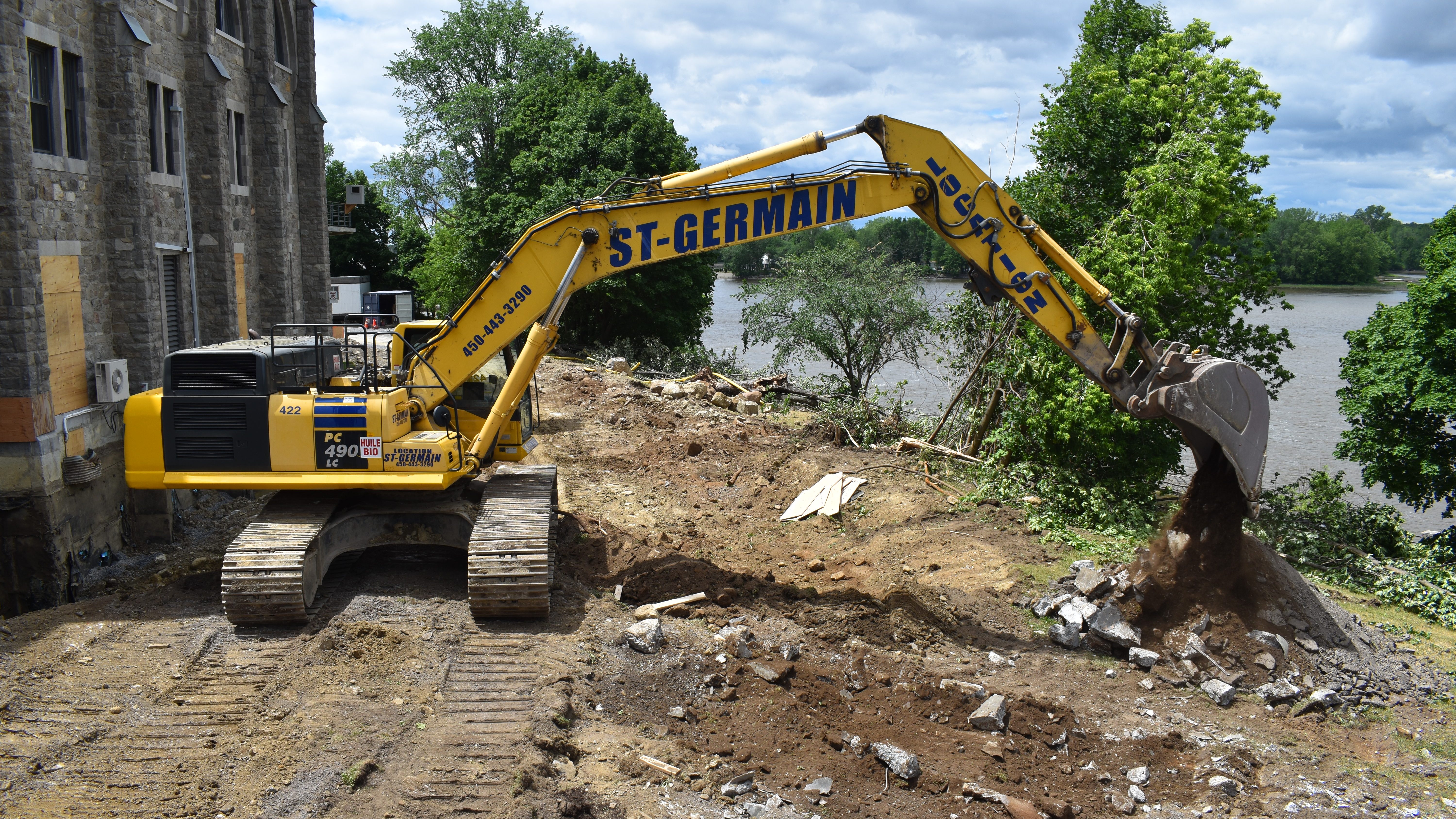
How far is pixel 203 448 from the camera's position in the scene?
9633 millimetres

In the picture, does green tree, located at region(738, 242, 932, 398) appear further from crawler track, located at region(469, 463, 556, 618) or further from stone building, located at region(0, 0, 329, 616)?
crawler track, located at region(469, 463, 556, 618)

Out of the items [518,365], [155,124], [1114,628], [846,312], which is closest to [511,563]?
[518,365]

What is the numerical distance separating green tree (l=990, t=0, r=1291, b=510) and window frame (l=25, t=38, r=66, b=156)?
1405 centimetres

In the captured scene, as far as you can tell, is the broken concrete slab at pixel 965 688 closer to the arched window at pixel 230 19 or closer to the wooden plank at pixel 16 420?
the wooden plank at pixel 16 420

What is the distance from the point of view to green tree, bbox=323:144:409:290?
167 feet

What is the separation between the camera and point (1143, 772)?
288 inches

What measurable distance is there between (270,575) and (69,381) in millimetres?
5484

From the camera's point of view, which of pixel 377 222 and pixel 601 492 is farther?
pixel 377 222

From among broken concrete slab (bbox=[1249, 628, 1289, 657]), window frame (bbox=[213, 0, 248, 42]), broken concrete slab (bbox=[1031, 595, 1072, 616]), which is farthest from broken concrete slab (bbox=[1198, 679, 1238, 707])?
window frame (bbox=[213, 0, 248, 42])

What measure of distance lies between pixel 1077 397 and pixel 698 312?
19.0 metres

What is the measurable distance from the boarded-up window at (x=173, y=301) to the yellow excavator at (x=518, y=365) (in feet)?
20.9

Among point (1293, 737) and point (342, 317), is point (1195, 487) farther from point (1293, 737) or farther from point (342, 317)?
point (342, 317)

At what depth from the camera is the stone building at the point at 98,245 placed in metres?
10.9

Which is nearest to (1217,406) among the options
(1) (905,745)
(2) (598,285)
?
(1) (905,745)
